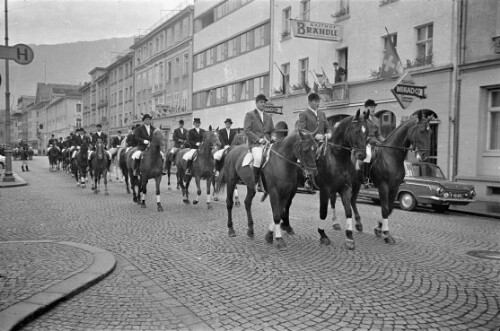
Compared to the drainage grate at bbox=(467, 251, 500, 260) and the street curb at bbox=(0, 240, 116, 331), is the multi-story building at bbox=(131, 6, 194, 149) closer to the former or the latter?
the drainage grate at bbox=(467, 251, 500, 260)

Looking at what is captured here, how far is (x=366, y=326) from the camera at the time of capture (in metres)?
4.43

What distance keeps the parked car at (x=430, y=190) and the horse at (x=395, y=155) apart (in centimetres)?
537

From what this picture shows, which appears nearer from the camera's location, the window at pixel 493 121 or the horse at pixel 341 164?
the horse at pixel 341 164

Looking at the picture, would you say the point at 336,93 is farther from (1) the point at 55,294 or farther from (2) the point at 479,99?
(1) the point at 55,294

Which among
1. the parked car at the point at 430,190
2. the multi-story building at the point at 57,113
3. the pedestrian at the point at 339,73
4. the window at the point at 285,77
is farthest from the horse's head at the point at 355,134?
the multi-story building at the point at 57,113

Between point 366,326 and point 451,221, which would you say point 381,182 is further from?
point 366,326

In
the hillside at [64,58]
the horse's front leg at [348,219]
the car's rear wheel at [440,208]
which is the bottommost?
the car's rear wheel at [440,208]

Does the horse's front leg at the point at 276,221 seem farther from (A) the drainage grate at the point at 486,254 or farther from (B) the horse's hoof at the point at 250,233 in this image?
(A) the drainage grate at the point at 486,254

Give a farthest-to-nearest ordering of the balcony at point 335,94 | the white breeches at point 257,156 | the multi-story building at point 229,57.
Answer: the multi-story building at point 229,57 → the balcony at point 335,94 → the white breeches at point 257,156

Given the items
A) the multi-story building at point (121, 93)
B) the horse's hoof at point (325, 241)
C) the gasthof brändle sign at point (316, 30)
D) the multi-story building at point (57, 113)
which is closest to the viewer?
the horse's hoof at point (325, 241)

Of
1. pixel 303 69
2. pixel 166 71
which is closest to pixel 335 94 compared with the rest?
pixel 303 69

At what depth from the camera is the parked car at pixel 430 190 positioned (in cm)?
1423

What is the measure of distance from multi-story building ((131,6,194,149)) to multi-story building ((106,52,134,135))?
2.39 metres

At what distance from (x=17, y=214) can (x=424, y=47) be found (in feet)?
61.7
